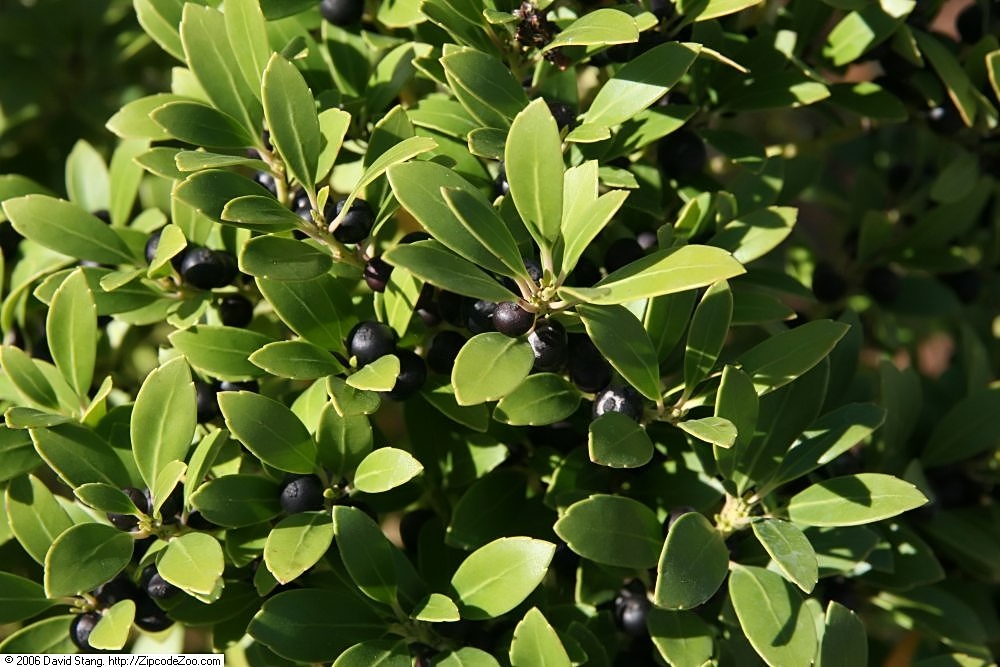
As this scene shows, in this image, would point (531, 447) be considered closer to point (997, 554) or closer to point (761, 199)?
point (761, 199)

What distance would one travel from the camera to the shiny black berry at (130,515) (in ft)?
2.97

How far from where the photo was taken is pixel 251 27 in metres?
0.93

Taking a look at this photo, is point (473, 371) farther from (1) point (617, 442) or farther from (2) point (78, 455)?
(2) point (78, 455)

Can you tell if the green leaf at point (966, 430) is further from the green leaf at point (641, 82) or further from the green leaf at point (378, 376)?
the green leaf at point (378, 376)

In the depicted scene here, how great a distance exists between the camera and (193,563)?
2.77ft

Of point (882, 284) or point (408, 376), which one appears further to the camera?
point (882, 284)

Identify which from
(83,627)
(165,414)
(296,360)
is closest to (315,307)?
(296,360)

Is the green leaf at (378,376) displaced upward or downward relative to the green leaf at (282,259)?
downward

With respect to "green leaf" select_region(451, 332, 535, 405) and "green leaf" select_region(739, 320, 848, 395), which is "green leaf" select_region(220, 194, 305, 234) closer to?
"green leaf" select_region(451, 332, 535, 405)

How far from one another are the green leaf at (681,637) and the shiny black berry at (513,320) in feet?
1.04

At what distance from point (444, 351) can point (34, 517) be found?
0.42 meters

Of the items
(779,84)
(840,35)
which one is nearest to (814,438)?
(779,84)

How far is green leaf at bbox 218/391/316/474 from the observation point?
2.78 feet

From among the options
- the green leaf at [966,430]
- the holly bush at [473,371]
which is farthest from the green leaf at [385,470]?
the green leaf at [966,430]
